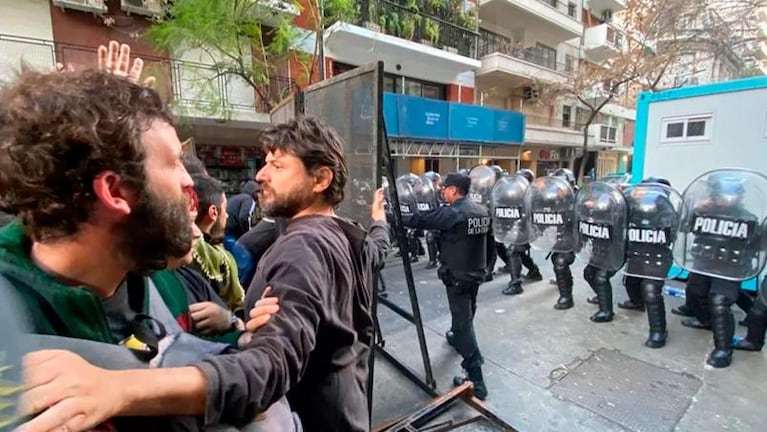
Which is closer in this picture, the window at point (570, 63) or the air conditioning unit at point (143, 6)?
the air conditioning unit at point (143, 6)

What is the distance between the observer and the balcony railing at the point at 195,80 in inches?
278

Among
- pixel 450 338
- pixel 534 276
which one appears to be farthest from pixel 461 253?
pixel 534 276

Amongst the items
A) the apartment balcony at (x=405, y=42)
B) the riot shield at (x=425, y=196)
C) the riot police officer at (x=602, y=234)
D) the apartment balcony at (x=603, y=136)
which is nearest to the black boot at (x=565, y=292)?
the riot police officer at (x=602, y=234)

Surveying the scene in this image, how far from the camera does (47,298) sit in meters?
0.61

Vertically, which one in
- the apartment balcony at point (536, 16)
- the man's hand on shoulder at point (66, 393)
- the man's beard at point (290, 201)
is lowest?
the man's hand on shoulder at point (66, 393)

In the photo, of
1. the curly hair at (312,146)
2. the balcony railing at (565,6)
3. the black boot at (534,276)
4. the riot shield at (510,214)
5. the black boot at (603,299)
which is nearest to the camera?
the curly hair at (312,146)

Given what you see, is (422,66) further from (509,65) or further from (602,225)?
(602,225)

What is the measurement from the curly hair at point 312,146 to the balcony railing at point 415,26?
34.4ft

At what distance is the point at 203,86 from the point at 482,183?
627 centimetres

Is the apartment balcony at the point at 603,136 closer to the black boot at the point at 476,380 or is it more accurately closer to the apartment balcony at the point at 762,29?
the apartment balcony at the point at 762,29

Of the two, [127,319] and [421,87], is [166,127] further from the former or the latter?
[421,87]

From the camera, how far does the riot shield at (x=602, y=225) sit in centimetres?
394

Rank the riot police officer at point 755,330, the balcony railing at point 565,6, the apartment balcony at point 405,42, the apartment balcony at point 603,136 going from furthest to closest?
the apartment balcony at point 603,136, the balcony railing at point 565,6, the apartment balcony at point 405,42, the riot police officer at point 755,330

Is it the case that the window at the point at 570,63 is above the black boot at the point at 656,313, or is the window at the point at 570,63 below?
above
